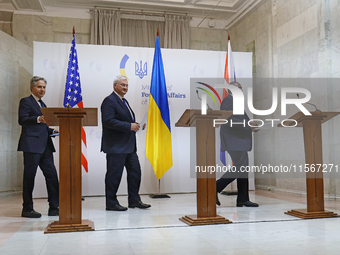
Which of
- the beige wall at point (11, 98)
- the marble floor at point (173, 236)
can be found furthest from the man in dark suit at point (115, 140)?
the beige wall at point (11, 98)

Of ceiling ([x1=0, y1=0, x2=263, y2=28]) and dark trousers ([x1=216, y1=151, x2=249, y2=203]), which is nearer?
dark trousers ([x1=216, y1=151, x2=249, y2=203])

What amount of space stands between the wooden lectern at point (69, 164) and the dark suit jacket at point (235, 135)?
1796 millimetres

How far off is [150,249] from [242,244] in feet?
2.09

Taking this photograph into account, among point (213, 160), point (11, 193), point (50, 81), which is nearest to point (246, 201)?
point (213, 160)

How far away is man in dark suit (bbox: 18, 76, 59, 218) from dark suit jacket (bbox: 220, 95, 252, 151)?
200cm

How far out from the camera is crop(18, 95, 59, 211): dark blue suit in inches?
152

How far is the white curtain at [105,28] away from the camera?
780cm

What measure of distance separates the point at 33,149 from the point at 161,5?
5.13 m

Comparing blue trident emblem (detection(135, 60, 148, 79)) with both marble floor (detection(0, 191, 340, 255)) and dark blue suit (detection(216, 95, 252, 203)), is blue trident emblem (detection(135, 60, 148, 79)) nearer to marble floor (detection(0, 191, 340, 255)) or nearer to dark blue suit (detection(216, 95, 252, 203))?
dark blue suit (detection(216, 95, 252, 203))

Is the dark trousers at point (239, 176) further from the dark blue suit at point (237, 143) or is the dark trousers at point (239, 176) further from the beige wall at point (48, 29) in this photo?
the beige wall at point (48, 29)

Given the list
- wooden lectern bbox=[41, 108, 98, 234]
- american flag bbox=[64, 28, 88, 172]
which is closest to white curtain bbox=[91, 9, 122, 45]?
american flag bbox=[64, 28, 88, 172]

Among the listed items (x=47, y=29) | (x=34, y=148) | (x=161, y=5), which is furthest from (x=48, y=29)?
(x=34, y=148)

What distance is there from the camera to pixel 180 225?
3.25m

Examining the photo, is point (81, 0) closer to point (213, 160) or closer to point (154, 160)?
point (154, 160)
